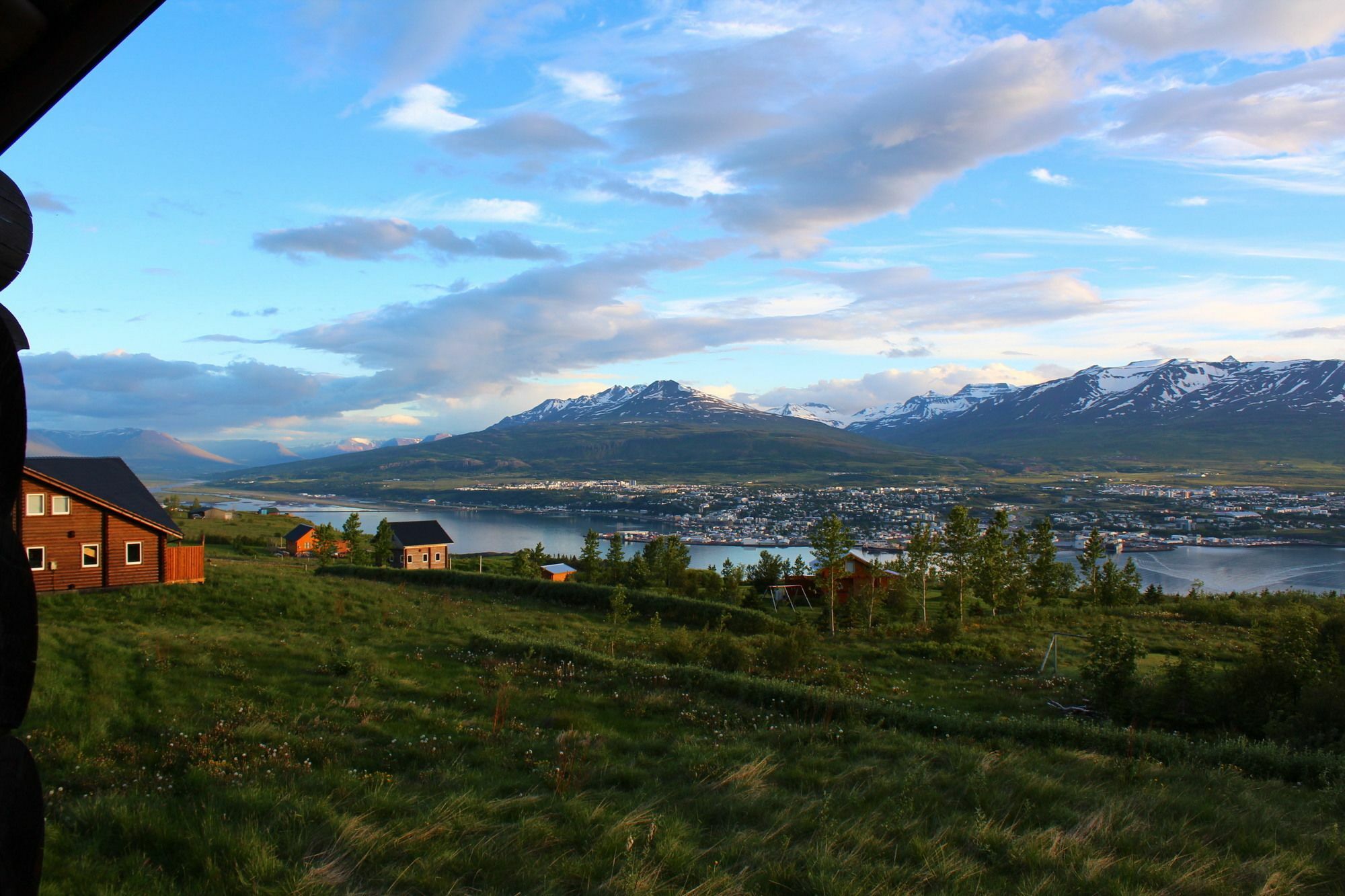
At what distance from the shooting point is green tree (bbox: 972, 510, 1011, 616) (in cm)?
3462

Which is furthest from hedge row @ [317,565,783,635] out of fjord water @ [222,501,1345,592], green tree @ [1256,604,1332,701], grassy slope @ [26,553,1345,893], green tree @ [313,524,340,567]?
fjord water @ [222,501,1345,592]

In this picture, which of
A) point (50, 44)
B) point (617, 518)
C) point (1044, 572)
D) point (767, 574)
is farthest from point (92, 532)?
point (617, 518)

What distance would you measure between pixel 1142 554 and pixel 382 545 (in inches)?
3544

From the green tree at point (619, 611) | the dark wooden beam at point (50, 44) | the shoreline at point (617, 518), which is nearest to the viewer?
the dark wooden beam at point (50, 44)

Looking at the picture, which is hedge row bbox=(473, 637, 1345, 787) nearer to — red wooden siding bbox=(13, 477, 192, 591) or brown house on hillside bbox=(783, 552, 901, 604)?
red wooden siding bbox=(13, 477, 192, 591)

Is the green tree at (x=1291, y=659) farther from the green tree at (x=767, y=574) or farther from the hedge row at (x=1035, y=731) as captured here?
the green tree at (x=767, y=574)

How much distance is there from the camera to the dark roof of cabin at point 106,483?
70.4ft

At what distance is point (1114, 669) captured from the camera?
43.2 feet

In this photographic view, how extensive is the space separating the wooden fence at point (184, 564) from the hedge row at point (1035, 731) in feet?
57.6

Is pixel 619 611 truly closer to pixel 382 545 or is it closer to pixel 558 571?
pixel 558 571

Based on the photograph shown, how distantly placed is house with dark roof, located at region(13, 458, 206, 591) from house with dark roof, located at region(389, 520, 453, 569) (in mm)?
32628

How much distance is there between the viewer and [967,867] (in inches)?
195

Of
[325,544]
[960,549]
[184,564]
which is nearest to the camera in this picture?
[184,564]

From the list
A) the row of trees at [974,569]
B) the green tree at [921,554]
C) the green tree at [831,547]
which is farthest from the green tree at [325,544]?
the green tree at [921,554]
